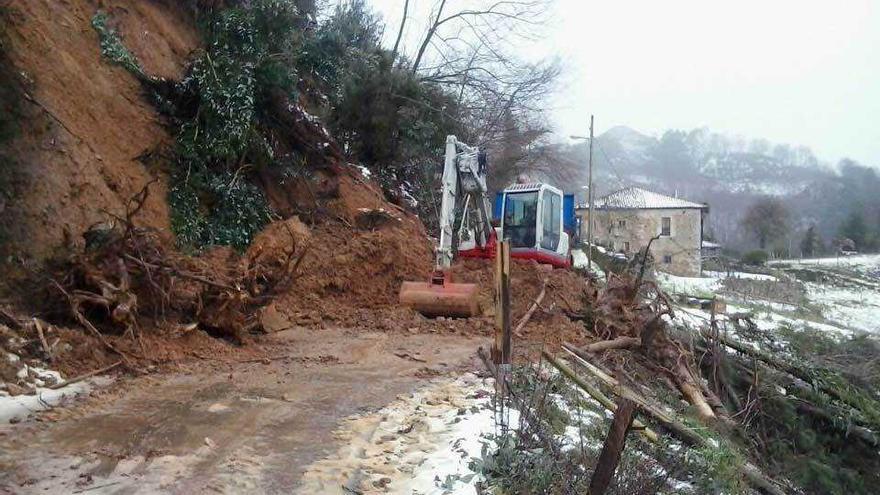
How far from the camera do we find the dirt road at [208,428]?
4359 millimetres

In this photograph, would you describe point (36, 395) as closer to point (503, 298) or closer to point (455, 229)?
point (503, 298)

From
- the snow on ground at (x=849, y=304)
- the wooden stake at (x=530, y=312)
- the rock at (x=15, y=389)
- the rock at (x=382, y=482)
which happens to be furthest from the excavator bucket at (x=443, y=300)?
the snow on ground at (x=849, y=304)

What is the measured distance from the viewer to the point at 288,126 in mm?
14281

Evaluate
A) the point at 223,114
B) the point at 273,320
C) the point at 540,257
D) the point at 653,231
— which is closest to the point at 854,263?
the point at 653,231

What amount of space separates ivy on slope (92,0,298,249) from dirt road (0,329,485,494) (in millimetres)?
4570

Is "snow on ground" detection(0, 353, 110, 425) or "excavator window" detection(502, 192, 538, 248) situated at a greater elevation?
"excavator window" detection(502, 192, 538, 248)

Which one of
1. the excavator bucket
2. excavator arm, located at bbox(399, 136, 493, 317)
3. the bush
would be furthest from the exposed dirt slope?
the bush

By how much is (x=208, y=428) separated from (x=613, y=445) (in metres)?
3.04

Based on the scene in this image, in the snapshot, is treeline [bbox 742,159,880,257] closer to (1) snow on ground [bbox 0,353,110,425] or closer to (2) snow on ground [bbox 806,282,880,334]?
(2) snow on ground [bbox 806,282,880,334]

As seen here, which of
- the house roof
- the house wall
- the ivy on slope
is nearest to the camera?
the ivy on slope

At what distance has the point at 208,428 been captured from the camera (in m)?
5.32

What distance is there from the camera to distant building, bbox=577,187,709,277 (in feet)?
127

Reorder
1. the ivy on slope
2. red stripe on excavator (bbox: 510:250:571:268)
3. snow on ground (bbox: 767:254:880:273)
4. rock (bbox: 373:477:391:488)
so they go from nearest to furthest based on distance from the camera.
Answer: rock (bbox: 373:477:391:488) < the ivy on slope < red stripe on excavator (bbox: 510:250:571:268) < snow on ground (bbox: 767:254:880:273)

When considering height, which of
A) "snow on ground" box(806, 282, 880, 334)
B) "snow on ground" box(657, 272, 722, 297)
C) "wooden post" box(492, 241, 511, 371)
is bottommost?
"snow on ground" box(806, 282, 880, 334)
